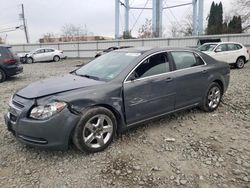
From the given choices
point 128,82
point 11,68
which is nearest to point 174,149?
point 128,82

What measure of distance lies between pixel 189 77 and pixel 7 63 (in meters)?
8.39

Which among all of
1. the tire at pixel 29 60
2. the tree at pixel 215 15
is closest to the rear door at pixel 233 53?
the tire at pixel 29 60

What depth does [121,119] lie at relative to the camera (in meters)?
3.82

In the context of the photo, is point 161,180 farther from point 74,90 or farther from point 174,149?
point 74,90

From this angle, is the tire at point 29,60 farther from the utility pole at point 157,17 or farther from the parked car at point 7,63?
the utility pole at point 157,17

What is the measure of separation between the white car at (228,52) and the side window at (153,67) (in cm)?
863

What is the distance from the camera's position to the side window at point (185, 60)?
4637 mm

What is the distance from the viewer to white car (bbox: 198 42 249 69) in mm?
12406

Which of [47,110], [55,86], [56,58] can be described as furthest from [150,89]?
[56,58]

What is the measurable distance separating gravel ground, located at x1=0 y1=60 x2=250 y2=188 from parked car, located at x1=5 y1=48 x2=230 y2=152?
305 mm

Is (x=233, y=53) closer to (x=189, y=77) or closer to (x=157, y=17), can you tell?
(x=189, y=77)

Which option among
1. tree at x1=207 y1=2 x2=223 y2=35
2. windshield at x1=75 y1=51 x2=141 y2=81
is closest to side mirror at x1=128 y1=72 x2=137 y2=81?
windshield at x1=75 y1=51 x2=141 y2=81

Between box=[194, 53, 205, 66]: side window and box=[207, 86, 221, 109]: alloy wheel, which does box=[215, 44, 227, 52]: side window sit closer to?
box=[207, 86, 221, 109]: alloy wheel

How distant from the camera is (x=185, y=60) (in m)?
4.84
